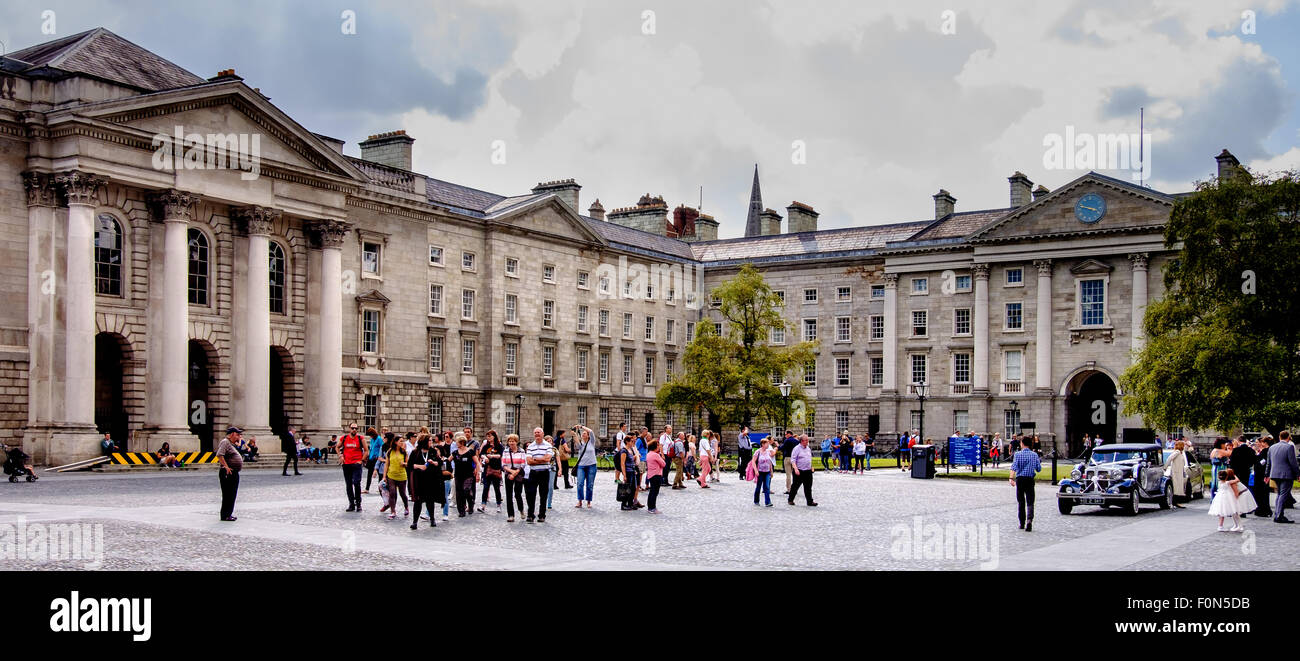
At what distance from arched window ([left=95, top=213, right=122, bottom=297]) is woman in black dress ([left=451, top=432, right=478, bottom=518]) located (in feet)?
84.2

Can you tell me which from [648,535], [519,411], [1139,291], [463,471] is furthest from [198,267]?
[1139,291]

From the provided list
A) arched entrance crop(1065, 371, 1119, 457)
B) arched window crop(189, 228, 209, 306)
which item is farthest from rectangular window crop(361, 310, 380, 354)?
arched entrance crop(1065, 371, 1119, 457)

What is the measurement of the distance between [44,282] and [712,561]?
3357 centimetres

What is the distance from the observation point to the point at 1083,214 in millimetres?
69375

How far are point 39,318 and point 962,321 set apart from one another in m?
49.5

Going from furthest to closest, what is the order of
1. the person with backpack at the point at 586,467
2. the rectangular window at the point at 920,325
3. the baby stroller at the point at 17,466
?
the rectangular window at the point at 920,325
the baby stroller at the point at 17,466
the person with backpack at the point at 586,467

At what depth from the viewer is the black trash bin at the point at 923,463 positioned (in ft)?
148

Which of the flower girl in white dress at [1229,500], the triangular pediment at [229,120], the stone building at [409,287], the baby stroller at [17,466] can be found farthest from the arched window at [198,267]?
the flower girl in white dress at [1229,500]

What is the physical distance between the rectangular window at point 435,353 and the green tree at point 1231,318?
3178cm

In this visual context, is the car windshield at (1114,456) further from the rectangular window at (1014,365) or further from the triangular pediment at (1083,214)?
the rectangular window at (1014,365)

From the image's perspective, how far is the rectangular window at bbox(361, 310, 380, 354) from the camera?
5825 cm

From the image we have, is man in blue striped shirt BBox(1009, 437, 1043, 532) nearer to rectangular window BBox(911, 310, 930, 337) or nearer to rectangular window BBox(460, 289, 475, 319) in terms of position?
rectangular window BBox(460, 289, 475, 319)
